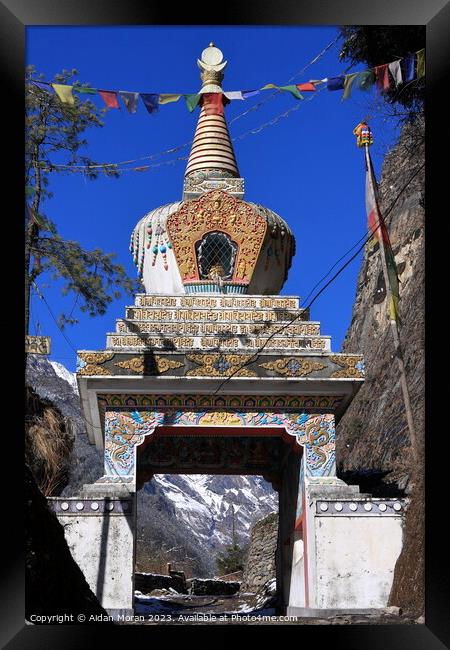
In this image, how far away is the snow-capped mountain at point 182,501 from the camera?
37469 mm

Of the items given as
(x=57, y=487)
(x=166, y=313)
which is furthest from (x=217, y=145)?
(x=57, y=487)

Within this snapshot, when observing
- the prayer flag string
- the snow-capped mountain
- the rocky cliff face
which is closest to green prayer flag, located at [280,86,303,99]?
the prayer flag string

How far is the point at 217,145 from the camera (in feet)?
59.4

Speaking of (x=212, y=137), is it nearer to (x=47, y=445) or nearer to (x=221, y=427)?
(x=47, y=445)

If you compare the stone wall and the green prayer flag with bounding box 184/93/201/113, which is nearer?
the green prayer flag with bounding box 184/93/201/113

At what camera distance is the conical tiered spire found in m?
17.8

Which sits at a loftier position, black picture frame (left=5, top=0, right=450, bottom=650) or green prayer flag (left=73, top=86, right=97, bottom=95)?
green prayer flag (left=73, top=86, right=97, bottom=95)

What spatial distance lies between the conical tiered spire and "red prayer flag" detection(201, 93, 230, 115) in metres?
0.06

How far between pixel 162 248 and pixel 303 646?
969cm

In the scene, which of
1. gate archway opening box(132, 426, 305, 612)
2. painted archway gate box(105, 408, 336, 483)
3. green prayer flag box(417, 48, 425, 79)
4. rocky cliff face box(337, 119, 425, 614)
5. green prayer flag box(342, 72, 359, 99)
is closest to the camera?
green prayer flag box(417, 48, 425, 79)

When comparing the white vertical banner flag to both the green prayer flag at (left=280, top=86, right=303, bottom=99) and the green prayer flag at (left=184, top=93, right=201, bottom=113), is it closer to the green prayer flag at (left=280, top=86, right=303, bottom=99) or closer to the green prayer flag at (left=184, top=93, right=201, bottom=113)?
the green prayer flag at (left=280, top=86, right=303, bottom=99)

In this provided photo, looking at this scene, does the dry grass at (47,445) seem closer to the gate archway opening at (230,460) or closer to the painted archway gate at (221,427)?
the gate archway opening at (230,460)
